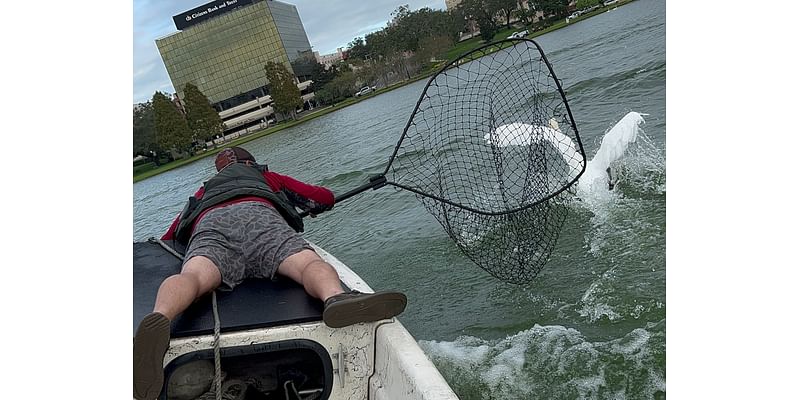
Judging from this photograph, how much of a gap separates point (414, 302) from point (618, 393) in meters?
2.27

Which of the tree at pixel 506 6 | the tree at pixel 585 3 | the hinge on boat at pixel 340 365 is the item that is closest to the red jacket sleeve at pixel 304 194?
the hinge on boat at pixel 340 365

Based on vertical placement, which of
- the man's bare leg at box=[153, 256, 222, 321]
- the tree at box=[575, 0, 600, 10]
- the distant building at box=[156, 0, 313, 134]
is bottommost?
the man's bare leg at box=[153, 256, 222, 321]

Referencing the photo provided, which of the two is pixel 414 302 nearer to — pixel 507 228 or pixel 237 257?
pixel 507 228

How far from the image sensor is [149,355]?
6.96 feet

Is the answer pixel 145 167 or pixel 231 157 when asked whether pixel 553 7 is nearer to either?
pixel 145 167

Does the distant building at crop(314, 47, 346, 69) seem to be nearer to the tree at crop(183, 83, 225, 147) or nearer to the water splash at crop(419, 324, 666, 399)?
the tree at crop(183, 83, 225, 147)

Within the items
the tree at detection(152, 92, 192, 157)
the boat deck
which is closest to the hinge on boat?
the boat deck

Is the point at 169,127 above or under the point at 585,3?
above

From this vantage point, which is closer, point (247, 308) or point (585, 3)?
point (247, 308)

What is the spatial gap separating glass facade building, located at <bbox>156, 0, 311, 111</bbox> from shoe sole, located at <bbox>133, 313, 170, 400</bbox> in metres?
71.2

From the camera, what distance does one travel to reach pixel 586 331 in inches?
159

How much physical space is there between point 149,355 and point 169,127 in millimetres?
50012

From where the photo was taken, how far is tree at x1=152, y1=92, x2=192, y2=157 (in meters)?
45.3

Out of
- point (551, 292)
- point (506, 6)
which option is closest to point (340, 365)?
point (551, 292)
